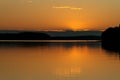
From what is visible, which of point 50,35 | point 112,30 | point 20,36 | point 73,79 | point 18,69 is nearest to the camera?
point 73,79

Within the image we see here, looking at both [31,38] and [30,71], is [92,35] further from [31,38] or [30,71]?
[30,71]

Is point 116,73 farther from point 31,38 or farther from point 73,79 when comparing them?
point 31,38

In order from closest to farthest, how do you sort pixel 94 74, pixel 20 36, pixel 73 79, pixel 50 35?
pixel 73 79 → pixel 94 74 → pixel 20 36 → pixel 50 35

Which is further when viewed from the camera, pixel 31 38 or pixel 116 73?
pixel 31 38

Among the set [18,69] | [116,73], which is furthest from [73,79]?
[18,69]

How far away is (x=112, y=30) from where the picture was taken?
6316 centimetres

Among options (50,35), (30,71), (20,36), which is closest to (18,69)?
(30,71)

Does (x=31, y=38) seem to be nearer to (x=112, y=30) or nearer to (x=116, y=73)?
(x=112, y=30)

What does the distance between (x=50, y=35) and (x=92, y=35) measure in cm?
1116

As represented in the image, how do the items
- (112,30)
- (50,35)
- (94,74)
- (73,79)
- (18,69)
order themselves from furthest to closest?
(50,35), (112,30), (18,69), (94,74), (73,79)

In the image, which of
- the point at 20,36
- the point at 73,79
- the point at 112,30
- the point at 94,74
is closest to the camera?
the point at 73,79

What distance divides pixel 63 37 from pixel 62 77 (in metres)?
75.7

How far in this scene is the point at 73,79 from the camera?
44.5ft

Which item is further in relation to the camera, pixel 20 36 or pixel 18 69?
pixel 20 36
